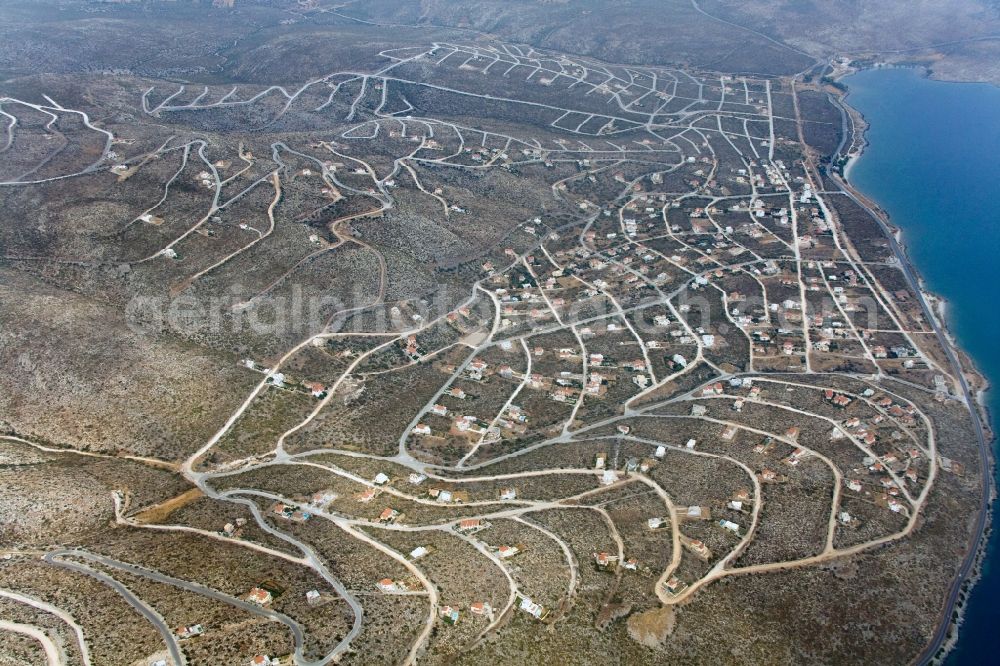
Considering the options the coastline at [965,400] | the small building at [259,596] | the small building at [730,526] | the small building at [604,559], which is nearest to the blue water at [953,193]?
the coastline at [965,400]

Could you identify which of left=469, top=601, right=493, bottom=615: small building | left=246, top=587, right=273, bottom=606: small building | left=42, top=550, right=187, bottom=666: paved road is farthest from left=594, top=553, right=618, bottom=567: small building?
left=42, top=550, right=187, bottom=666: paved road

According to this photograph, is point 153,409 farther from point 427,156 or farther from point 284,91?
point 284,91

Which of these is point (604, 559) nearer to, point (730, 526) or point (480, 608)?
point (480, 608)

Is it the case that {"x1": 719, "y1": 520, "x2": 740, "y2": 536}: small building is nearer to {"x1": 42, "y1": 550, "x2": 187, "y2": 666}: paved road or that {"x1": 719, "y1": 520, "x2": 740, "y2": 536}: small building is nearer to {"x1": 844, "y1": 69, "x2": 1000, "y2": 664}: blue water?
{"x1": 844, "y1": 69, "x2": 1000, "y2": 664}: blue water

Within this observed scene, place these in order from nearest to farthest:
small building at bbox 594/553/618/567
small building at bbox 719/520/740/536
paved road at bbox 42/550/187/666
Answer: paved road at bbox 42/550/187/666, small building at bbox 594/553/618/567, small building at bbox 719/520/740/536

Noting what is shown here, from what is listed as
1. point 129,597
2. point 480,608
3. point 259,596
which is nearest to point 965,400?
point 480,608

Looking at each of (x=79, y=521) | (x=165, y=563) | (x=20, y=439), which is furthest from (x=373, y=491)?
(x=20, y=439)

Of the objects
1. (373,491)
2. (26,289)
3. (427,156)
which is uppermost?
(427,156)
